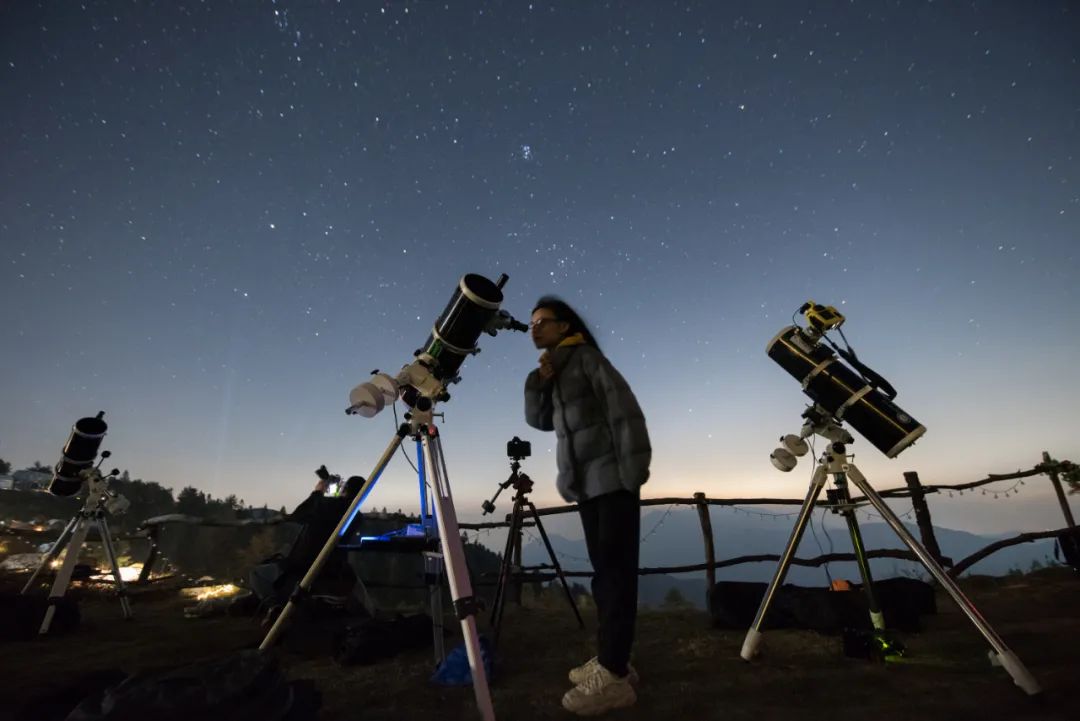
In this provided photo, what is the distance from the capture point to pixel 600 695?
2.53 meters

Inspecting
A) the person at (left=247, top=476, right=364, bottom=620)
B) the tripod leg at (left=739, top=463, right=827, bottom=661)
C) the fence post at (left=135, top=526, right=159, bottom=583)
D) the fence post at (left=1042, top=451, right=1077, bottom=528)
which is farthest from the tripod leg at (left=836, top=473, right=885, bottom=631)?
the fence post at (left=135, top=526, right=159, bottom=583)

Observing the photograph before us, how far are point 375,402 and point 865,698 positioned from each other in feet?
10.8

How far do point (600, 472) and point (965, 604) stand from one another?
6.97 ft

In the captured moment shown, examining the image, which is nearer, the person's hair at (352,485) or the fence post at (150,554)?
the person's hair at (352,485)

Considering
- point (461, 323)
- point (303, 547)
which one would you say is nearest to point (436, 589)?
point (461, 323)

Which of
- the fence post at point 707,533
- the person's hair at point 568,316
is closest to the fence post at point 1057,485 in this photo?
the fence post at point 707,533

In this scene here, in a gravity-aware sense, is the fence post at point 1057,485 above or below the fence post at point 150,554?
above

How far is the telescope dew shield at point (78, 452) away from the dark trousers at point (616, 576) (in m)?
5.98

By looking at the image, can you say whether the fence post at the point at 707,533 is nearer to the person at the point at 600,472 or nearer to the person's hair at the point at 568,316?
the person at the point at 600,472

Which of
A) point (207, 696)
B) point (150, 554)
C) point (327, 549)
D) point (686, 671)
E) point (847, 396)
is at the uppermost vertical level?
point (847, 396)

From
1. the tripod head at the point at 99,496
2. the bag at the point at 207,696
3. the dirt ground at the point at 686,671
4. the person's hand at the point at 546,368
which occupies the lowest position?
the dirt ground at the point at 686,671

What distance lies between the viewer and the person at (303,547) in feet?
14.7

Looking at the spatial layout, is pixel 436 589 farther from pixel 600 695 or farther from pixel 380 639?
pixel 600 695

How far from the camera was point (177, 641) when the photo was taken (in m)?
4.43
